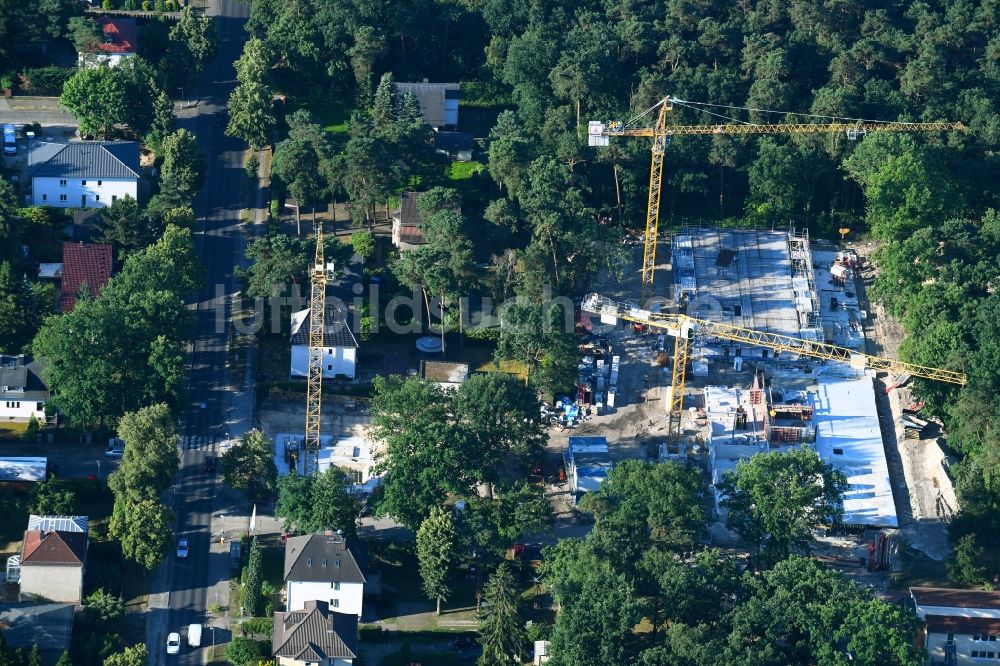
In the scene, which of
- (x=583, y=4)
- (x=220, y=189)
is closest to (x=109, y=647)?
(x=220, y=189)

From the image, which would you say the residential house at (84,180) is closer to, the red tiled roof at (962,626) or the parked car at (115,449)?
the parked car at (115,449)

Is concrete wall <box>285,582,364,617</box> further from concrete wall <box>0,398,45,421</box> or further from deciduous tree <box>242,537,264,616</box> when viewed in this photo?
concrete wall <box>0,398,45,421</box>

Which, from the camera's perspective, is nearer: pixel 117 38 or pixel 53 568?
pixel 53 568

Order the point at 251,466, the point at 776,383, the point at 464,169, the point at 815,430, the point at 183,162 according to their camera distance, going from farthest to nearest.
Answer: the point at 464,169 → the point at 183,162 → the point at 776,383 → the point at 815,430 → the point at 251,466

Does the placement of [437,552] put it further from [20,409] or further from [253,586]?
[20,409]

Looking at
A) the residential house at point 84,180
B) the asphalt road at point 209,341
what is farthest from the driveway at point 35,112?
the asphalt road at point 209,341

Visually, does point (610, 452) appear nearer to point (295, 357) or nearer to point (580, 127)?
point (295, 357)

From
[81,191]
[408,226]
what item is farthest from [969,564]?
[81,191]

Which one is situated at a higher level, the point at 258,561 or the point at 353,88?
the point at 353,88

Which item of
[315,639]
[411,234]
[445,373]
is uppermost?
[411,234]
